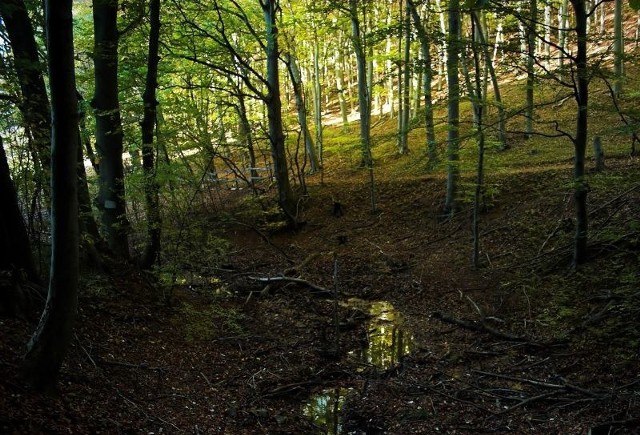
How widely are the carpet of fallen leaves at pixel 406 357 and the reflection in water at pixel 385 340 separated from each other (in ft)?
0.67

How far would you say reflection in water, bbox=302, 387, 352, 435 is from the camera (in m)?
5.51

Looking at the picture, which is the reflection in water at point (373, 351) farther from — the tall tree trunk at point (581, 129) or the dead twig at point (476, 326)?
the tall tree trunk at point (581, 129)

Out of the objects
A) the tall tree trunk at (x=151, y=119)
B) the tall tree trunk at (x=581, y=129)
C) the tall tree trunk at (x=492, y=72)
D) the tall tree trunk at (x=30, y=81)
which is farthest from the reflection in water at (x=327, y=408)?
the tall tree trunk at (x=492, y=72)

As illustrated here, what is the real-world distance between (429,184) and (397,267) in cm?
522

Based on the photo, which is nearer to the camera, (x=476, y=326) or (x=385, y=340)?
(x=476, y=326)

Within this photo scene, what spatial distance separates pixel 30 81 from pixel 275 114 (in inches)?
360

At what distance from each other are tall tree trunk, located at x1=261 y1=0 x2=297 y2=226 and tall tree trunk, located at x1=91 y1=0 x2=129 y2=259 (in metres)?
6.26

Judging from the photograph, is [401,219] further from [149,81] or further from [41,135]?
[41,135]

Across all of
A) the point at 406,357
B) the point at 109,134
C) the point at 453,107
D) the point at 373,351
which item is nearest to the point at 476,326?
the point at 406,357

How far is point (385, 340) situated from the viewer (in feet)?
26.2

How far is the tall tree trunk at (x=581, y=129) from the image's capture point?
22.9 feet

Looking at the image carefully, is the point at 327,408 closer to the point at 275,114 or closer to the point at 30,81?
the point at 30,81

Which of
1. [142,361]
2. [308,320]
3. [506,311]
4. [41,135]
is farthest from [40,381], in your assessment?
[506,311]

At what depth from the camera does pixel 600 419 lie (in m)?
4.70
